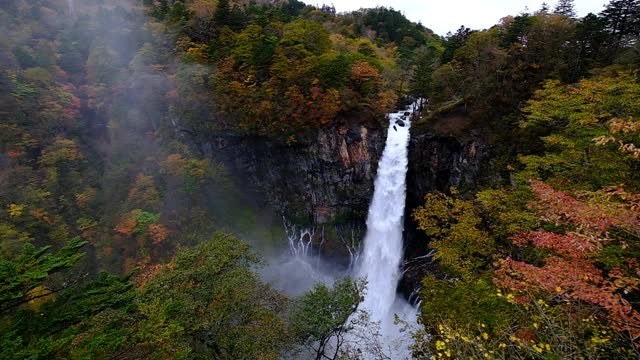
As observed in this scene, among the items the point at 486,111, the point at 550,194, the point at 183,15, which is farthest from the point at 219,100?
the point at 550,194

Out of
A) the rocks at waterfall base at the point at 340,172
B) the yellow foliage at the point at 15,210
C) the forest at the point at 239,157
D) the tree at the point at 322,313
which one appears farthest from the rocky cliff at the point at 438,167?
the yellow foliage at the point at 15,210

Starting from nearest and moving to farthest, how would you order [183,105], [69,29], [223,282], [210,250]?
[223,282]
[210,250]
[183,105]
[69,29]

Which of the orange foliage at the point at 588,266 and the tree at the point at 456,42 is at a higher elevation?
the tree at the point at 456,42

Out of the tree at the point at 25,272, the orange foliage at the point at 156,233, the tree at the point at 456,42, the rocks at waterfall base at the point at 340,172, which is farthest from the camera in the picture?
the tree at the point at 456,42

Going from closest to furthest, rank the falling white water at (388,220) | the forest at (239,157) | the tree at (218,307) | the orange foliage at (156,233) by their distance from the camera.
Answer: the forest at (239,157) < the tree at (218,307) < the orange foliage at (156,233) < the falling white water at (388,220)

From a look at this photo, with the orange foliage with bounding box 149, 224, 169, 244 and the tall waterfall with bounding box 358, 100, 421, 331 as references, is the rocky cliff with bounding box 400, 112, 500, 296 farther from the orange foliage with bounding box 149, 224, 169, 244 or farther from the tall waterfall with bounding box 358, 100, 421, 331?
the orange foliage with bounding box 149, 224, 169, 244

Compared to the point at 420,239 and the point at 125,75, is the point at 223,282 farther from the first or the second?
the point at 125,75

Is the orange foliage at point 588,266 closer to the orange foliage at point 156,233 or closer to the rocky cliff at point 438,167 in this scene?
the rocky cliff at point 438,167
